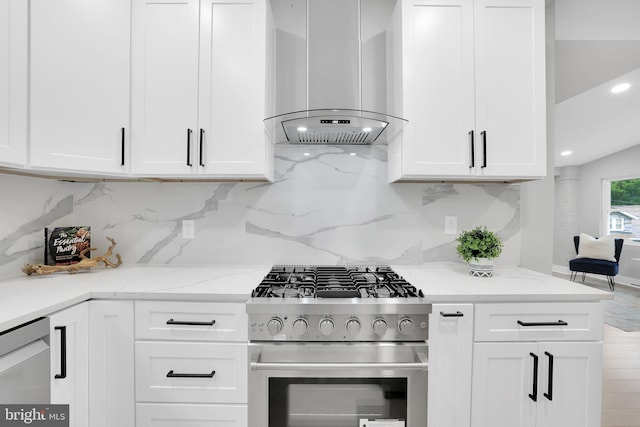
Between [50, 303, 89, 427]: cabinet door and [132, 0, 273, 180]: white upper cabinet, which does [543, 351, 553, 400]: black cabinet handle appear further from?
[50, 303, 89, 427]: cabinet door

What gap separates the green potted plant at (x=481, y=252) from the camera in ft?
5.90

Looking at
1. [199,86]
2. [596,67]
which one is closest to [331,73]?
[199,86]

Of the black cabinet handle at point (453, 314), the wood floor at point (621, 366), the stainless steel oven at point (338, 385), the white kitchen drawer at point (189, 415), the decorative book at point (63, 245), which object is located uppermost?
the decorative book at point (63, 245)

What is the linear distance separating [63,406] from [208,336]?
587mm

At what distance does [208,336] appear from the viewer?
145 centimetres

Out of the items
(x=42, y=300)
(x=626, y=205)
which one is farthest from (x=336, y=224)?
(x=626, y=205)

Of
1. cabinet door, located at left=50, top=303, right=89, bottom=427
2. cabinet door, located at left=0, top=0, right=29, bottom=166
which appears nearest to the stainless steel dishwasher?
cabinet door, located at left=50, top=303, right=89, bottom=427

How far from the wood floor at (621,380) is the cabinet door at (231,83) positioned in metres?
2.78

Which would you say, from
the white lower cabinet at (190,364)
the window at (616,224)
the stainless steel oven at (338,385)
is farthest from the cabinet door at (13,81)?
the window at (616,224)

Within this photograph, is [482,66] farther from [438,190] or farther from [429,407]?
[429,407]

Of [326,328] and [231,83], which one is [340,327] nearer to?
[326,328]

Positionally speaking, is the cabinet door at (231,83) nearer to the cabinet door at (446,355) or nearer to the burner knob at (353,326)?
the burner knob at (353,326)

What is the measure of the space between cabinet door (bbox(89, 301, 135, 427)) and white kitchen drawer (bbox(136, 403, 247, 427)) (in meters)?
0.06

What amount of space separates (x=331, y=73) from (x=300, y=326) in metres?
1.30
